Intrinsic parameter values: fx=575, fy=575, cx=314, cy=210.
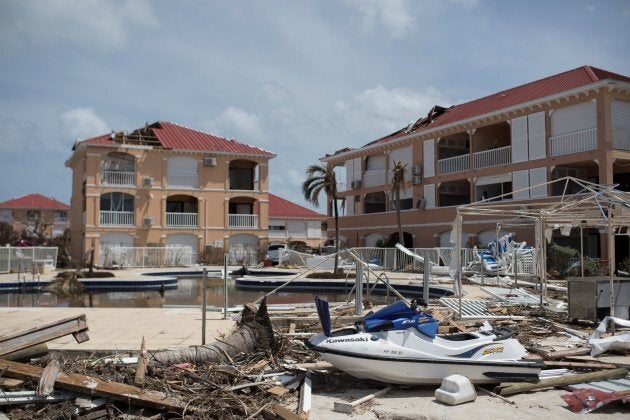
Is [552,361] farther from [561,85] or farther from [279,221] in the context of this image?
[279,221]

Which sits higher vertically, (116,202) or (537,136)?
(537,136)

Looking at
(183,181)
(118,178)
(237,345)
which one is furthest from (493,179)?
(237,345)

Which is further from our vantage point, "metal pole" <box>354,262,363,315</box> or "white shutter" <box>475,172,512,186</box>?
"white shutter" <box>475,172,512,186</box>

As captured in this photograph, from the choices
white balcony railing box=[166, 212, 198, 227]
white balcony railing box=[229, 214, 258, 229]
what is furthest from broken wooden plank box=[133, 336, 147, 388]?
white balcony railing box=[229, 214, 258, 229]

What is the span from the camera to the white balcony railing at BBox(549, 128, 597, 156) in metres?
26.5

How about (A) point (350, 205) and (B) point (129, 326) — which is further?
(A) point (350, 205)

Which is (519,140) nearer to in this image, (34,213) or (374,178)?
(374,178)

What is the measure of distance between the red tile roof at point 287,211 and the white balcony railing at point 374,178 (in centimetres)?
1603

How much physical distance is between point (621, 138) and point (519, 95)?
24.7 feet

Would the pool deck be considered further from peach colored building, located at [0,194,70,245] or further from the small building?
peach colored building, located at [0,194,70,245]

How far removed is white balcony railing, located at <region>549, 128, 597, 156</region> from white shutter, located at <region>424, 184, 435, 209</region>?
347 inches

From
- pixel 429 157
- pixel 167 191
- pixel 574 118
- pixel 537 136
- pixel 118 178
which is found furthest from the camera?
pixel 167 191

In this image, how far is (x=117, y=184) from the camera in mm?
39062

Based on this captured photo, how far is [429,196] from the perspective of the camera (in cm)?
3619
